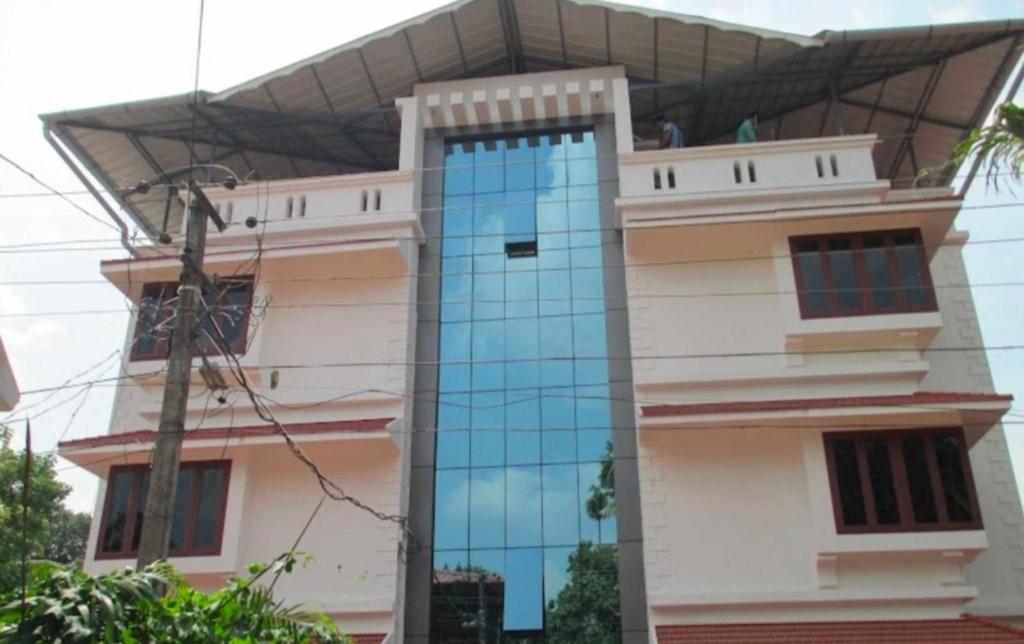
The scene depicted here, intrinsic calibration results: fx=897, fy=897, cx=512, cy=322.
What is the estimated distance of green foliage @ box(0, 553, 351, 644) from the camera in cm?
595

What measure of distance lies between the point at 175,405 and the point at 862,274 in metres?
11.7

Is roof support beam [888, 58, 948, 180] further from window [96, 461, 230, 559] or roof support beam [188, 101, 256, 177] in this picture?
window [96, 461, 230, 559]

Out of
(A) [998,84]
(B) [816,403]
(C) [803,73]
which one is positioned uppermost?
(C) [803,73]

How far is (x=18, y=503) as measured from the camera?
80.7 feet

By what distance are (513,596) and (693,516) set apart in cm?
328

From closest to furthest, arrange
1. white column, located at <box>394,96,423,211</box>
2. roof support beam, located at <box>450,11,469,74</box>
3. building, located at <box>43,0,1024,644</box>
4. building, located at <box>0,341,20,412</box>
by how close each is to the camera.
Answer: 1. building, located at <box>0,341,20,412</box>
2. building, located at <box>43,0,1024,644</box>
3. roof support beam, located at <box>450,11,469,74</box>
4. white column, located at <box>394,96,423,211</box>

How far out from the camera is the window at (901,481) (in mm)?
13891

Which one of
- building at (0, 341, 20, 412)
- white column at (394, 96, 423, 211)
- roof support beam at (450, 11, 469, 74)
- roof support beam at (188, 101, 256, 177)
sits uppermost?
roof support beam at (450, 11, 469, 74)

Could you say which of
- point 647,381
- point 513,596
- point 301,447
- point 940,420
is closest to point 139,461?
point 301,447

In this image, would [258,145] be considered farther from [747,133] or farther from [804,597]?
[804,597]

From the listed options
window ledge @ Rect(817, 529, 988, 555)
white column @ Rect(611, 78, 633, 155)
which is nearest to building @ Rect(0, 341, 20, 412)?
window ledge @ Rect(817, 529, 988, 555)

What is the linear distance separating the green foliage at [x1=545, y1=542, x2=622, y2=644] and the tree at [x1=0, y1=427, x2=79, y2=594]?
11.0 metres

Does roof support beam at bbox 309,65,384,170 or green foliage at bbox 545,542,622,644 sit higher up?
roof support beam at bbox 309,65,384,170

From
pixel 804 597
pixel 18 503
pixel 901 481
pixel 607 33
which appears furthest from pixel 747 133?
pixel 18 503
